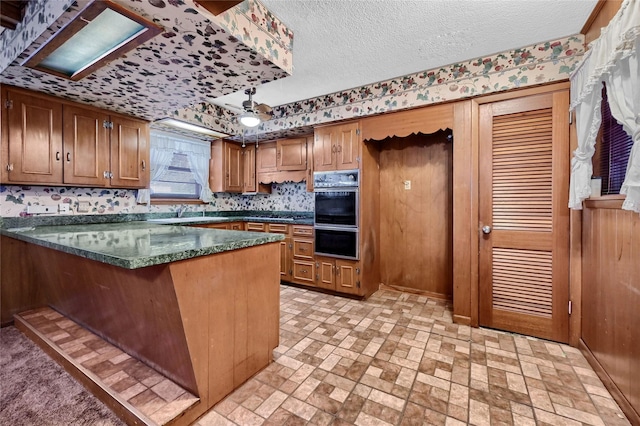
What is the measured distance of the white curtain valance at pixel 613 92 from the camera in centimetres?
129

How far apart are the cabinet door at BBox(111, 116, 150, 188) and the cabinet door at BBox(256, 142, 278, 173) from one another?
5.43 ft

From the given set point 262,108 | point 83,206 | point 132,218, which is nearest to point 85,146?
point 83,206

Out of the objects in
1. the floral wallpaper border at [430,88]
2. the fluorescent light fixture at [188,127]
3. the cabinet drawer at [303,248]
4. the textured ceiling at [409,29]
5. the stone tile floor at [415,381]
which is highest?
the textured ceiling at [409,29]

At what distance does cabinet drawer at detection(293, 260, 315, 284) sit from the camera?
3613 millimetres

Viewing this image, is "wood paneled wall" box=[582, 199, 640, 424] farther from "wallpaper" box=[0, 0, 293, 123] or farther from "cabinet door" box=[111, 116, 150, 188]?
"cabinet door" box=[111, 116, 150, 188]

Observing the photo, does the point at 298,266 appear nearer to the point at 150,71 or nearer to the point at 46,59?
the point at 150,71

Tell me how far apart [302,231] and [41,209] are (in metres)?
A: 2.74

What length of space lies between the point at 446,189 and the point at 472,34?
5.32 feet

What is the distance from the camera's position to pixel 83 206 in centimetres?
284

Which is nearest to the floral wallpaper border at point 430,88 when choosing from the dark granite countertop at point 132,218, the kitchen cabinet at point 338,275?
the dark granite countertop at point 132,218

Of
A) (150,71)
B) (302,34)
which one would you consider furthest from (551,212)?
(150,71)

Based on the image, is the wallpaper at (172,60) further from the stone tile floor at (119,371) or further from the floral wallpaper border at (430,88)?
the stone tile floor at (119,371)

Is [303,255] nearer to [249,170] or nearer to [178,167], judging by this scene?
[249,170]

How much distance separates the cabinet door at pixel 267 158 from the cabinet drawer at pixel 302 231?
3.59 ft
